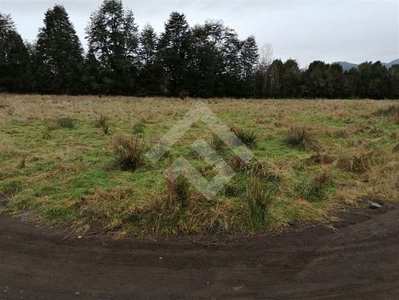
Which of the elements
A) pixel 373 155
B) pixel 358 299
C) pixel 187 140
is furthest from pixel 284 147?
pixel 358 299

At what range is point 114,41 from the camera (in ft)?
128

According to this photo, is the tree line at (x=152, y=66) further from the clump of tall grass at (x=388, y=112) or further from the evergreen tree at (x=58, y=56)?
the clump of tall grass at (x=388, y=112)

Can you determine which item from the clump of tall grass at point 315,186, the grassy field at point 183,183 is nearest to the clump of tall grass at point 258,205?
the grassy field at point 183,183

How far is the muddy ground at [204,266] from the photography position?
3146 mm

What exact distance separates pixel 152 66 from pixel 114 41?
5.81 metres

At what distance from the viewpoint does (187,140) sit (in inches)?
361

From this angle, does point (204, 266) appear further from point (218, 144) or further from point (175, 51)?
point (175, 51)

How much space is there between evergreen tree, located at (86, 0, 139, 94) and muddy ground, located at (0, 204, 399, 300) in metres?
35.6

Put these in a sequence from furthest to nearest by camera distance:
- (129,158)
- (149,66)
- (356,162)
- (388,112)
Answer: (149,66)
(388,112)
(356,162)
(129,158)

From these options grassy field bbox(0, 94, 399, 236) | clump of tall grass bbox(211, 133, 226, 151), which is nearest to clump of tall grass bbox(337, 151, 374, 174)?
grassy field bbox(0, 94, 399, 236)

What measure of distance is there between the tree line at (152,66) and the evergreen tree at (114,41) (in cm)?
11

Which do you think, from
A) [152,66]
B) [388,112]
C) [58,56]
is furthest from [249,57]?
[388,112]

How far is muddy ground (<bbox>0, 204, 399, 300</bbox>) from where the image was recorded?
3146 mm

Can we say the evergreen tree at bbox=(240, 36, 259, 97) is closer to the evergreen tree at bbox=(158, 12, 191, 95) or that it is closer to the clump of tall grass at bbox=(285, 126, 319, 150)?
the evergreen tree at bbox=(158, 12, 191, 95)
